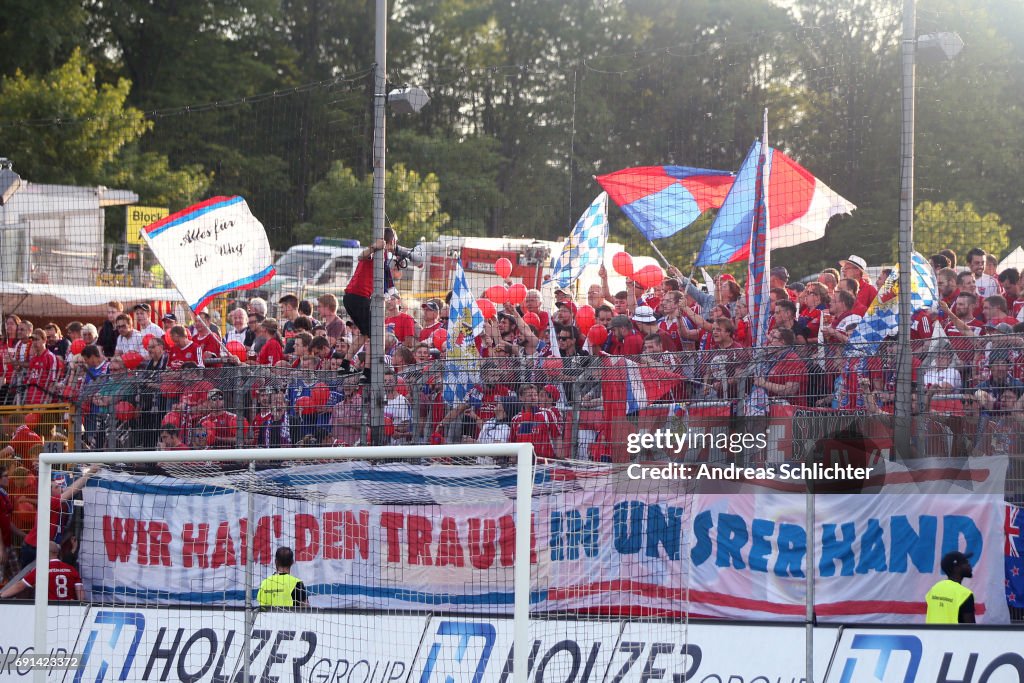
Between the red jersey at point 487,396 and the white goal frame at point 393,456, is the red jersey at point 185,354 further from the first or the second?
the white goal frame at point 393,456

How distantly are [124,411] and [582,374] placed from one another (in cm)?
440

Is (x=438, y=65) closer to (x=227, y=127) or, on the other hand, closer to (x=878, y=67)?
(x=227, y=127)

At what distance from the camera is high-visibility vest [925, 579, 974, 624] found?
8.57 metres

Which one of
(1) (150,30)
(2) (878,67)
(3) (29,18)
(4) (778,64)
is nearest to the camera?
(4) (778,64)

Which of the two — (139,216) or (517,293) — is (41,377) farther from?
(139,216)

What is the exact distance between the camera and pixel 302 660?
8.41 meters

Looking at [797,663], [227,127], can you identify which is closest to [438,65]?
[227,127]

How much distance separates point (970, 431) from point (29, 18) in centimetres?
3248

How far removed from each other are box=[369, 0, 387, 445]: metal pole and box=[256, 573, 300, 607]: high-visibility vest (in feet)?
5.28

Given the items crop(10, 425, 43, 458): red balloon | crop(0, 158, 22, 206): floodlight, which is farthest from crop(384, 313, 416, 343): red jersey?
crop(0, 158, 22, 206): floodlight

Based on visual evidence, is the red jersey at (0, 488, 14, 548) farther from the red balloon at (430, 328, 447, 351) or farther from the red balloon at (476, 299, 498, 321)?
the red balloon at (476, 299, 498, 321)

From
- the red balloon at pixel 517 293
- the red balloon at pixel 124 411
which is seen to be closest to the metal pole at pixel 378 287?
the red balloon at pixel 124 411

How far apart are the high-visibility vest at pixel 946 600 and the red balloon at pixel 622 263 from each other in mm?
6888

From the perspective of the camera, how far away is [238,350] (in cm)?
1498
